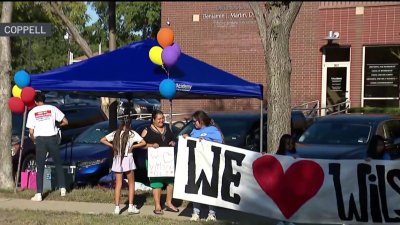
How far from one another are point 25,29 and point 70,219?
3625 millimetres

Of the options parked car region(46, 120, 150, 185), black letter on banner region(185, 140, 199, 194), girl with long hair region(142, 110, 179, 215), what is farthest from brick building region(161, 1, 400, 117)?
black letter on banner region(185, 140, 199, 194)

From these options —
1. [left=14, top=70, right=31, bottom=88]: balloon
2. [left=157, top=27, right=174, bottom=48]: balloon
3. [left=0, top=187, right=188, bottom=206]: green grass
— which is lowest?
[left=0, top=187, right=188, bottom=206]: green grass

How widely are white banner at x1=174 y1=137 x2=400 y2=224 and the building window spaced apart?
15.8 metres

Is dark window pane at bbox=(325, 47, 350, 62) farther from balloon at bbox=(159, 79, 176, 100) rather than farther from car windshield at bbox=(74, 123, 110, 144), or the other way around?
balloon at bbox=(159, 79, 176, 100)

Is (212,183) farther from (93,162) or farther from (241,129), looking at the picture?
(93,162)

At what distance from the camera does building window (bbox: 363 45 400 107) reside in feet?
74.1

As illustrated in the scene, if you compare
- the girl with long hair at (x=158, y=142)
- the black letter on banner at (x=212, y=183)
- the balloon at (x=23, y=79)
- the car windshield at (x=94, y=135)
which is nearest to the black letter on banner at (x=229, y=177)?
the black letter on banner at (x=212, y=183)

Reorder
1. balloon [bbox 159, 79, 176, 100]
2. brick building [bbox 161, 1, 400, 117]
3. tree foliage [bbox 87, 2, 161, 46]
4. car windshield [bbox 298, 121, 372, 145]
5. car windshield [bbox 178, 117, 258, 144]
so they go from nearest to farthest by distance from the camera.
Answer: balloon [bbox 159, 79, 176, 100], car windshield [bbox 298, 121, 372, 145], car windshield [bbox 178, 117, 258, 144], brick building [bbox 161, 1, 400, 117], tree foliage [bbox 87, 2, 161, 46]

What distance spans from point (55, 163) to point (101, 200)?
1.14m

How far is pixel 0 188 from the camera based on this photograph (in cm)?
1134

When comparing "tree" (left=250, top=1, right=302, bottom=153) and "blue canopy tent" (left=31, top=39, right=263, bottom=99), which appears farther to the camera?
"blue canopy tent" (left=31, top=39, right=263, bottom=99)

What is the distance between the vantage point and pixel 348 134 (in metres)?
10.7

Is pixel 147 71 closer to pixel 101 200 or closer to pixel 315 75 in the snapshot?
pixel 101 200

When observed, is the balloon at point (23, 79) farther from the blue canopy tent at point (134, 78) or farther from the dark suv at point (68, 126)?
the dark suv at point (68, 126)
